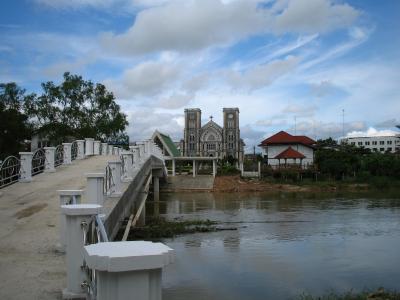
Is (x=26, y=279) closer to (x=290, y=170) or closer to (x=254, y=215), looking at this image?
(x=254, y=215)

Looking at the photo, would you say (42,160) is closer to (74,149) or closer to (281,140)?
(74,149)

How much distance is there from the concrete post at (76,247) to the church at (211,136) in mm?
83532

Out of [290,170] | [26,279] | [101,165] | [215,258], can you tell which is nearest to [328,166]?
[290,170]

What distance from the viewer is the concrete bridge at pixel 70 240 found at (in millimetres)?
2992

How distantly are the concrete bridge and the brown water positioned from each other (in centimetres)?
235

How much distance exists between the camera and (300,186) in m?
47.0

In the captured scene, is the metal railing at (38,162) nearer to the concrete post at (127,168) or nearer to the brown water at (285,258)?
the concrete post at (127,168)

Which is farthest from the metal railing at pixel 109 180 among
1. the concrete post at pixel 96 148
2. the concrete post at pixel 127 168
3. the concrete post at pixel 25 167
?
the concrete post at pixel 96 148

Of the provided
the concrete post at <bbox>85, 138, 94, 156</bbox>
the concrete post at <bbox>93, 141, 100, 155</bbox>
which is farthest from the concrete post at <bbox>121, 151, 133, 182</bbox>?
the concrete post at <bbox>93, 141, 100, 155</bbox>

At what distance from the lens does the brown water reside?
10250 mm

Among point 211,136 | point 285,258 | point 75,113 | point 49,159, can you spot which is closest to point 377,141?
point 211,136

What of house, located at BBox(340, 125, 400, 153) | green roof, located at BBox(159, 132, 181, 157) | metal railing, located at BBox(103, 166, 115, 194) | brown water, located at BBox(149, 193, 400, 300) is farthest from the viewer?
house, located at BBox(340, 125, 400, 153)

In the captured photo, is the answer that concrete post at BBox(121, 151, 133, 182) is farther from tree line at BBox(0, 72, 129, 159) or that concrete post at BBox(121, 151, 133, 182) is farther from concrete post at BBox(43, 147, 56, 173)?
tree line at BBox(0, 72, 129, 159)

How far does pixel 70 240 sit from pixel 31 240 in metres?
3.67
